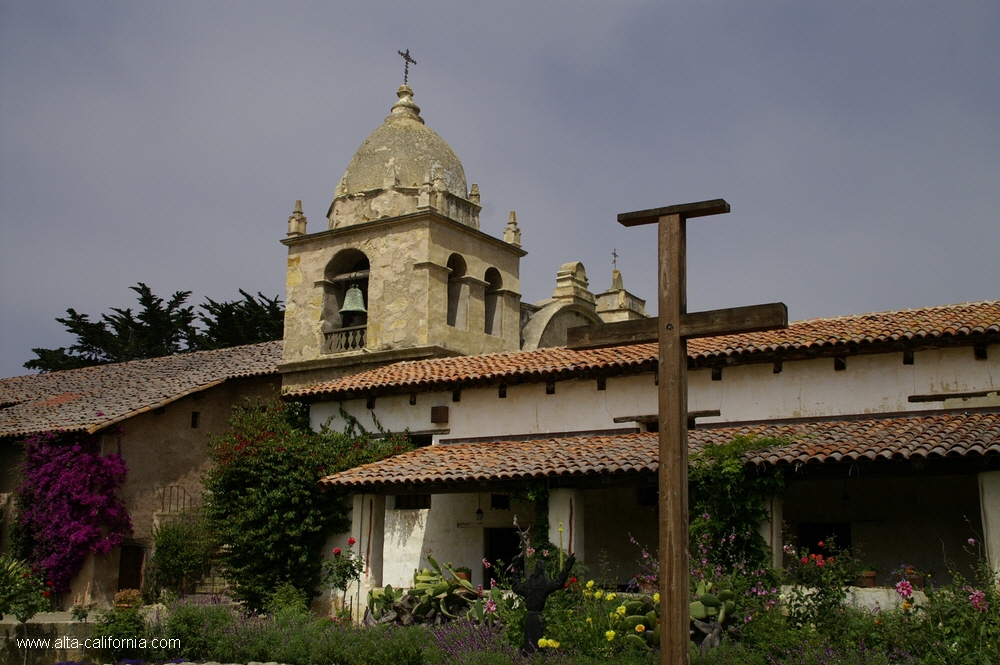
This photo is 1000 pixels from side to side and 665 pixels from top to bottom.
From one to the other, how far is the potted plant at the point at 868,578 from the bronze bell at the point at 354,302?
13688mm

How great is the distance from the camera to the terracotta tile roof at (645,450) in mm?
13570

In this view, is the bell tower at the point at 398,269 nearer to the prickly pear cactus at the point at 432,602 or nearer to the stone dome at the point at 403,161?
the stone dome at the point at 403,161

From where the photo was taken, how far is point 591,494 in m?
18.8

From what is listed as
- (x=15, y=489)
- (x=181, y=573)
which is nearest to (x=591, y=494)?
(x=181, y=573)

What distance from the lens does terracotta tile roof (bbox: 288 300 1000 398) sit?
1599 centimetres

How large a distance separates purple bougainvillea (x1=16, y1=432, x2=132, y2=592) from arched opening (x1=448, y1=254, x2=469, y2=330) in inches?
331

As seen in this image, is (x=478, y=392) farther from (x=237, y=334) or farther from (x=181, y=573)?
(x=237, y=334)

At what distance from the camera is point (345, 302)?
79.2 ft

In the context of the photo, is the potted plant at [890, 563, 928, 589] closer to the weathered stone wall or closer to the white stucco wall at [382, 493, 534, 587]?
the white stucco wall at [382, 493, 534, 587]

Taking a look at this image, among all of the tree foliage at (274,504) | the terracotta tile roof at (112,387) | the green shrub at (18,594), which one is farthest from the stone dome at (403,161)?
the green shrub at (18,594)

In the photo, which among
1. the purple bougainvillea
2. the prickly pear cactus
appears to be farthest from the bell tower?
the prickly pear cactus

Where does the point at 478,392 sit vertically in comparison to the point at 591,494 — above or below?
above

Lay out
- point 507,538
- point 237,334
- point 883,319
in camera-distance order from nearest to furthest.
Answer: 1. point 883,319
2. point 507,538
3. point 237,334

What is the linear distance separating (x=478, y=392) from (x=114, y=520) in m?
9.20
